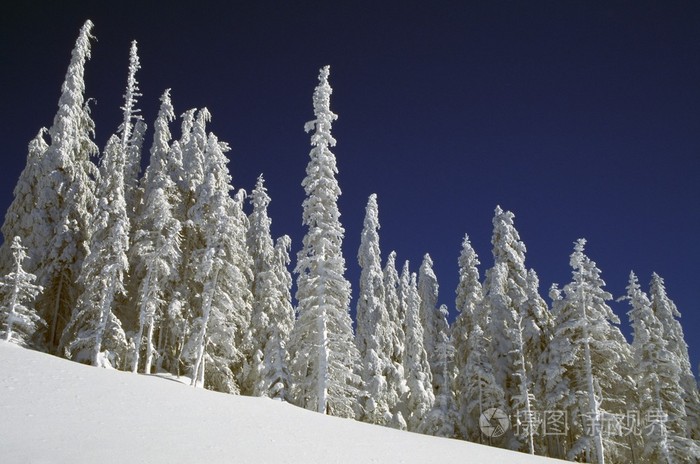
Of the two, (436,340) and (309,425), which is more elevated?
(436,340)

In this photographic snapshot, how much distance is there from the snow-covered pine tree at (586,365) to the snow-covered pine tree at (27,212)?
3392cm

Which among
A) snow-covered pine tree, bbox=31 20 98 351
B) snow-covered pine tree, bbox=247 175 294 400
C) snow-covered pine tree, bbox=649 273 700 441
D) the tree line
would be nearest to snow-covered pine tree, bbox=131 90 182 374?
the tree line

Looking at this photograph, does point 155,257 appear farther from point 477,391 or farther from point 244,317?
point 477,391

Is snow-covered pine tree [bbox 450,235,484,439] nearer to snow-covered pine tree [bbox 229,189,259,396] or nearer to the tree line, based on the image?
the tree line

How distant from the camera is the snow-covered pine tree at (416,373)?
47500 millimetres

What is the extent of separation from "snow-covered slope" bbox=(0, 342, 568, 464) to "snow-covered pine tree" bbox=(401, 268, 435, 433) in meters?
29.1

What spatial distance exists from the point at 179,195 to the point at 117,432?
2687cm

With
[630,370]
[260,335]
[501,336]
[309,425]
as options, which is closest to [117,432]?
[309,425]

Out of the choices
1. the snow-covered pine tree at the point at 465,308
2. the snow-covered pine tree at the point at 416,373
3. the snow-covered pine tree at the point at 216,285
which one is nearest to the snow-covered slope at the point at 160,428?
the snow-covered pine tree at the point at 216,285

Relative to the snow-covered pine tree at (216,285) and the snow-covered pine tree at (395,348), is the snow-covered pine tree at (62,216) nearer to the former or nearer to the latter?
the snow-covered pine tree at (216,285)

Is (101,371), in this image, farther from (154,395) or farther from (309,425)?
(309,425)

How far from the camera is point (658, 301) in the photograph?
153ft

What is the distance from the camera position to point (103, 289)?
29047mm

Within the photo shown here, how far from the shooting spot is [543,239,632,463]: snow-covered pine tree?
3014 cm
